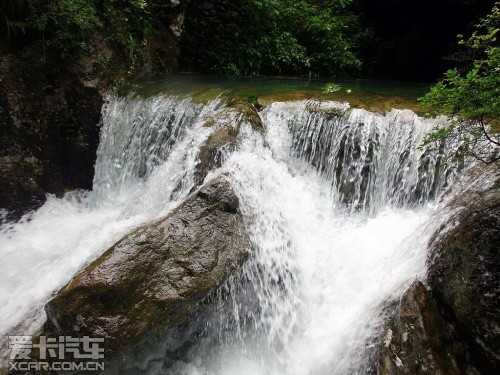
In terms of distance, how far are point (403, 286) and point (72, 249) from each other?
4220 mm

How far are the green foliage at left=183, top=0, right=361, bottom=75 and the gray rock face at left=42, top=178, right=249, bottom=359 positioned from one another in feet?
23.9

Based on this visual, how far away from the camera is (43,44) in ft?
22.2

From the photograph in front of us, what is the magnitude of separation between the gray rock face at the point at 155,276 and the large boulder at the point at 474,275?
6.37 feet

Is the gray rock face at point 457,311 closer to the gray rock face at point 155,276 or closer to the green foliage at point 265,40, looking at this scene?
the gray rock face at point 155,276

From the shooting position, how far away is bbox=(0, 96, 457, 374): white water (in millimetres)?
3881

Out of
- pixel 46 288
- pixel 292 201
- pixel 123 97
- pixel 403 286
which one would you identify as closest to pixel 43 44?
A: pixel 123 97

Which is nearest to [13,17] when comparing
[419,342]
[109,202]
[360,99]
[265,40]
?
[109,202]

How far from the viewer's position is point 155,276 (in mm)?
3627

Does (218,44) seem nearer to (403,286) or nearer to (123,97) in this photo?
(123,97)

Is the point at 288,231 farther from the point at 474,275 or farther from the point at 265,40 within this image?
the point at 265,40
